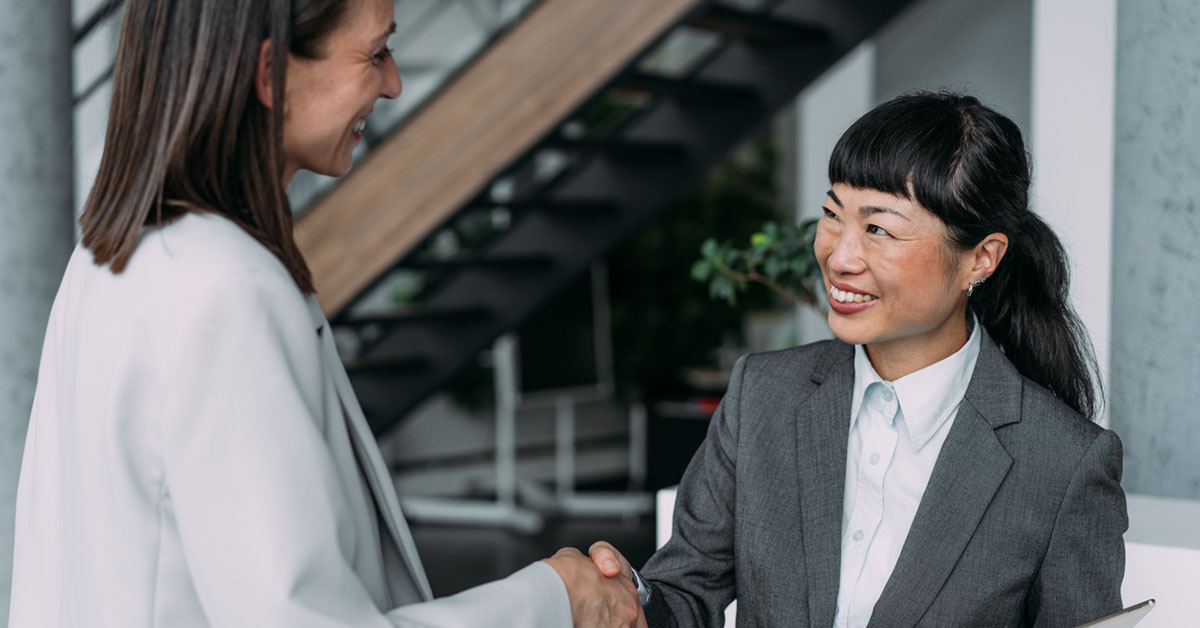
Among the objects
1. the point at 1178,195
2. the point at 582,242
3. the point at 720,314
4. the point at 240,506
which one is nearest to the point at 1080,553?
the point at 1178,195

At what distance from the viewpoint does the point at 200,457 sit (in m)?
0.87

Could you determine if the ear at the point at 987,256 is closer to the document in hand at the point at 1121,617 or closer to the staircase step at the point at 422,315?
the document in hand at the point at 1121,617

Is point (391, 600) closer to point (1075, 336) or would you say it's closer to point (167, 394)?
point (167, 394)

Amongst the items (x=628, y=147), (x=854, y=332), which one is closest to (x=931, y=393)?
(x=854, y=332)

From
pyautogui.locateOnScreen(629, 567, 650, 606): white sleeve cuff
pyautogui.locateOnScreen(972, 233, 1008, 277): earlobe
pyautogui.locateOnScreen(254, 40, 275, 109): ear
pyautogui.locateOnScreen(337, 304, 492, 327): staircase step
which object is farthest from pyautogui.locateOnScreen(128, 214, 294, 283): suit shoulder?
pyautogui.locateOnScreen(337, 304, 492, 327): staircase step

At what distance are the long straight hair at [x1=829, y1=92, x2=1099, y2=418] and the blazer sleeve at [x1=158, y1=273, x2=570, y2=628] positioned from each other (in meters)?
0.88

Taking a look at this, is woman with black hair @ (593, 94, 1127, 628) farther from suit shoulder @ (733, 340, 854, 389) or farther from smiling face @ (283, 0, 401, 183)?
smiling face @ (283, 0, 401, 183)

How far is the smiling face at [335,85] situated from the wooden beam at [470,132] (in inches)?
111

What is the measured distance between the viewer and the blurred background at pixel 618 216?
2.00 m

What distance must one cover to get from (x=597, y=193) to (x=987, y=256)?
3327mm

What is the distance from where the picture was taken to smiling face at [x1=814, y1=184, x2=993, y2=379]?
1.47 meters

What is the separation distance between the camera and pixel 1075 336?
5.40 feet

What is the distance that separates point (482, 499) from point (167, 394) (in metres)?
6.04

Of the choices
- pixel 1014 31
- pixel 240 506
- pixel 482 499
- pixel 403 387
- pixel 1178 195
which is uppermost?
pixel 1014 31
